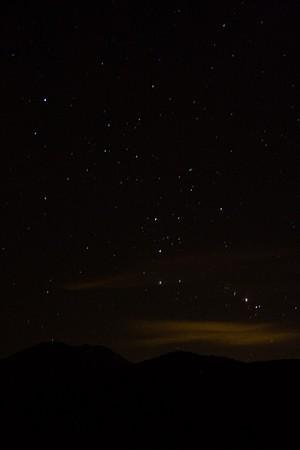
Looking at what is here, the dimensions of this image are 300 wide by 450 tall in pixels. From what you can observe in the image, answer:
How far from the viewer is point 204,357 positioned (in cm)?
5997

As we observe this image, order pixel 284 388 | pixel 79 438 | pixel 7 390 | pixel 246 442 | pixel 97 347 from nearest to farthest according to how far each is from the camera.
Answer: pixel 246 442, pixel 79 438, pixel 284 388, pixel 7 390, pixel 97 347

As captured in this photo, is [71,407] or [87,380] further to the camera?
[87,380]

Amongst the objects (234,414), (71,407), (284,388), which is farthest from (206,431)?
(71,407)

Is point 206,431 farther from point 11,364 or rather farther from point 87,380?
point 11,364

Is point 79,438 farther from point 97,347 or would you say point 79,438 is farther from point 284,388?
point 97,347

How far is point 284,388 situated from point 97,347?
1759 centimetres

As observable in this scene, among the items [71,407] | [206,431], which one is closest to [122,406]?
[71,407]

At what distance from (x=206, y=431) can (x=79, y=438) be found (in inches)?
270

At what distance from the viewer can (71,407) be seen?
171 feet

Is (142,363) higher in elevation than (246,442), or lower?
higher

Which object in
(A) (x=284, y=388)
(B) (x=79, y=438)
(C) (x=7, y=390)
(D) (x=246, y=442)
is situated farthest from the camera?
(C) (x=7, y=390)

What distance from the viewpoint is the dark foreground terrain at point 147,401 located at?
45875 mm

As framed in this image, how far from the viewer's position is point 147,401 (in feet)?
174

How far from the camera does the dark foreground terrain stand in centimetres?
4588
